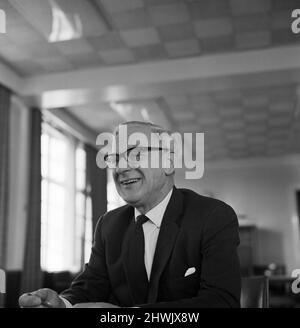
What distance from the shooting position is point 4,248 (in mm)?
5398

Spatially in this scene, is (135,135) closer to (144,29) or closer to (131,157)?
(131,157)

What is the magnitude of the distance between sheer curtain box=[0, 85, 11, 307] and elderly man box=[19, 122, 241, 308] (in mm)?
4381

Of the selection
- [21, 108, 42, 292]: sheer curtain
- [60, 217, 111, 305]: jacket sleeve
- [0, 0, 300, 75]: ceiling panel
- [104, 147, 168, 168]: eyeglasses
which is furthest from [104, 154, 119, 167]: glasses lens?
[21, 108, 42, 292]: sheer curtain

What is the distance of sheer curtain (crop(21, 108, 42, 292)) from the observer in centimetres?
605

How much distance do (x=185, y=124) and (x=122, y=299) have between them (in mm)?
6785

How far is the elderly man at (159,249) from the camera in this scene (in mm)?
1020

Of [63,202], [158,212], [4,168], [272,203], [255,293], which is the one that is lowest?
[255,293]

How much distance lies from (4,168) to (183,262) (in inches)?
188

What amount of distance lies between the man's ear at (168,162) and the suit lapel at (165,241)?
0.37 ft

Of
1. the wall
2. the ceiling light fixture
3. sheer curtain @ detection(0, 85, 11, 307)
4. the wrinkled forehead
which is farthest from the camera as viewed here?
the wall

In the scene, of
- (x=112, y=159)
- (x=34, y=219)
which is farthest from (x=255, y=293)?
(x=34, y=219)

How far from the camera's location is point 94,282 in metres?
1.28

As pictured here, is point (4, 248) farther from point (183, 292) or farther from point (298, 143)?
point (298, 143)

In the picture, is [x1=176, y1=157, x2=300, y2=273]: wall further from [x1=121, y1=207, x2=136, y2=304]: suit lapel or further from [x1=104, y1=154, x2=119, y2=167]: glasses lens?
[x1=104, y1=154, x2=119, y2=167]: glasses lens
